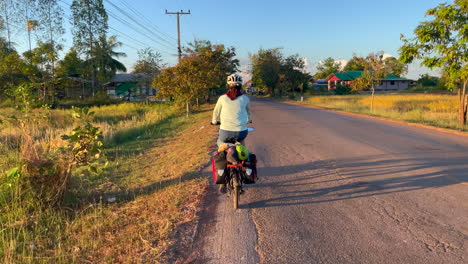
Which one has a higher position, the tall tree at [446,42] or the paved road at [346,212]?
the tall tree at [446,42]

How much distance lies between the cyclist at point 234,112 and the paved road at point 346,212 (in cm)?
108

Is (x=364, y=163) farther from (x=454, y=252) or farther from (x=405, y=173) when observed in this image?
(x=454, y=252)

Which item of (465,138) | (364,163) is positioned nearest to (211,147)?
(364,163)

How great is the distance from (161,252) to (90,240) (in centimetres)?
98

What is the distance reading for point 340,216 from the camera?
4.33 meters

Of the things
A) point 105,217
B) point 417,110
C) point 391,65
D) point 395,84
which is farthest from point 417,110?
point 395,84

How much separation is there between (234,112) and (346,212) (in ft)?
7.06

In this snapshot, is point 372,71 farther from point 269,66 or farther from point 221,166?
point 269,66

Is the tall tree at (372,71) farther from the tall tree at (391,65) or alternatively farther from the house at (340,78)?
the house at (340,78)

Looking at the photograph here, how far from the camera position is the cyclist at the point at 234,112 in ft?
15.8

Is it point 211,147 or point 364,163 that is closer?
point 364,163

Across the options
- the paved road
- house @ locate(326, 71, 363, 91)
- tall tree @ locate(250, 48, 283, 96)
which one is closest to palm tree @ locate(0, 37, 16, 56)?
the paved road

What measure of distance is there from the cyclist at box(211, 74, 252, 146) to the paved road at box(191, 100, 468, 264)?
1.08 metres

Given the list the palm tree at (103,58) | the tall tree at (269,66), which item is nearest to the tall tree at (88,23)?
Result: the palm tree at (103,58)
